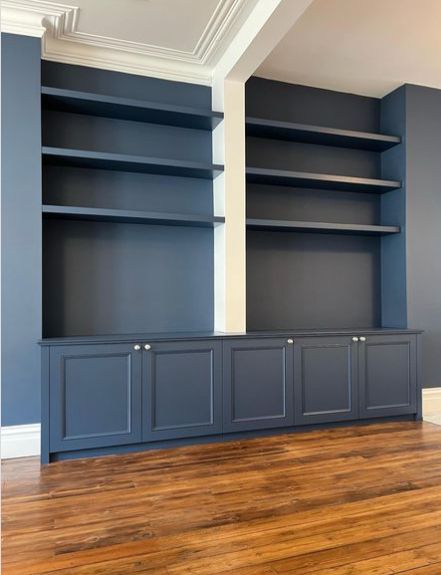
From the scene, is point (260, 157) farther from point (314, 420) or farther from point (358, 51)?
point (314, 420)

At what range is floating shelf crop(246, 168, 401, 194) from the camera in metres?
3.60

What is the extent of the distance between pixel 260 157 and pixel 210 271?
1154 mm

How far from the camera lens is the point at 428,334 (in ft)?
13.6

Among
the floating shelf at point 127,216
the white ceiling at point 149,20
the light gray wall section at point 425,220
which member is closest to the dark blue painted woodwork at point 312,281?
the light gray wall section at point 425,220

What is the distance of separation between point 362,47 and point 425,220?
5.47 feet

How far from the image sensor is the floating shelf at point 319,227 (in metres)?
3.59

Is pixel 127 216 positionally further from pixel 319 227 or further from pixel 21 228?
pixel 319 227

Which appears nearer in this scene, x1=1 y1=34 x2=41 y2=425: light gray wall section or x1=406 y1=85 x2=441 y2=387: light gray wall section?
x1=1 y1=34 x2=41 y2=425: light gray wall section

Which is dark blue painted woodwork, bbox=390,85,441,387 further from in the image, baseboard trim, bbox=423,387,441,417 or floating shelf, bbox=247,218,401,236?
floating shelf, bbox=247,218,401,236

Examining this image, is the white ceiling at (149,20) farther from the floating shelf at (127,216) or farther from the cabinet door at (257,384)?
the cabinet door at (257,384)

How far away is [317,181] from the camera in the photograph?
3.77m

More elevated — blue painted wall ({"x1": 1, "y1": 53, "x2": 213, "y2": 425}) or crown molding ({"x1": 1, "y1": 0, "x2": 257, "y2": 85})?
crown molding ({"x1": 1, "y1": 0, "x2": 257, "y2": 85})

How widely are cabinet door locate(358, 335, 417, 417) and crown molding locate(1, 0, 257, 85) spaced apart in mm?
2636

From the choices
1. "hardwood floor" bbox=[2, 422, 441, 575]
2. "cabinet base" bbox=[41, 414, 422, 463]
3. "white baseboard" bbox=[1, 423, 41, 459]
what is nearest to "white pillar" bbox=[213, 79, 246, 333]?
"cabinet base" bbox=[41, 414, 422, 463]
